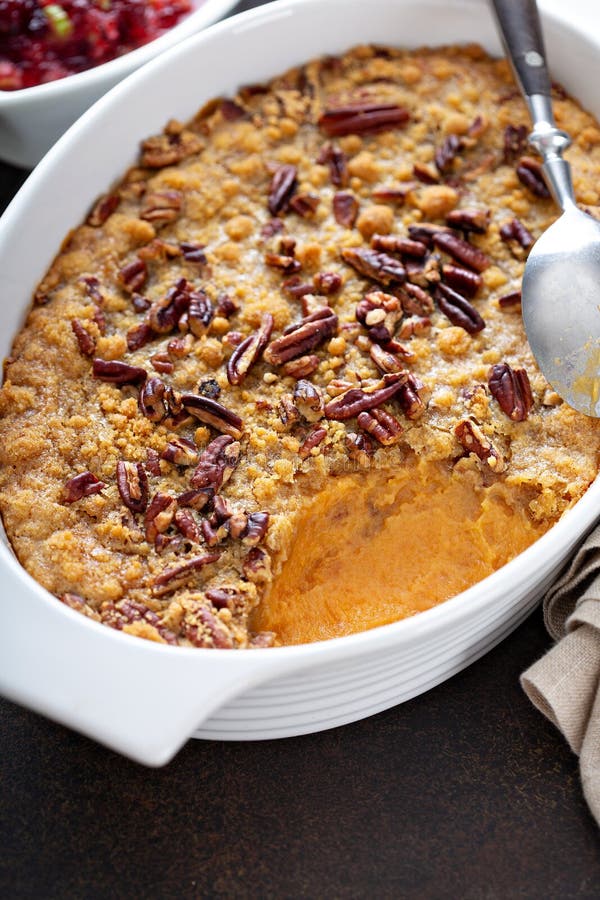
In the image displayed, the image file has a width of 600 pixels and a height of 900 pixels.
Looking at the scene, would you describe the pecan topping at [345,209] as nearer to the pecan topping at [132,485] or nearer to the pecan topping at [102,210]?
the pecan topping at [102,210]

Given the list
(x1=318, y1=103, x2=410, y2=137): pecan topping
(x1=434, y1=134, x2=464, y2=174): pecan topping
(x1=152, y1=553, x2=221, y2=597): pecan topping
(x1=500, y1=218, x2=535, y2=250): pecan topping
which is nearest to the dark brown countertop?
(x1=152, y1=553, x2=221, y2=597): pecan topping

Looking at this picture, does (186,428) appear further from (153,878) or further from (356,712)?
(153,878)

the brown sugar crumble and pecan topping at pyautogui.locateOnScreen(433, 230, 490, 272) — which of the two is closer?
the brown sugar crumble

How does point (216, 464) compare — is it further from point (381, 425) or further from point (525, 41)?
point (525, 41)

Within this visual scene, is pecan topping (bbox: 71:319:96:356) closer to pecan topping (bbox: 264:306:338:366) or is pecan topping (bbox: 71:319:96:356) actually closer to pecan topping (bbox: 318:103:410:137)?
pecan topping (bbox: 264:306:338:366)

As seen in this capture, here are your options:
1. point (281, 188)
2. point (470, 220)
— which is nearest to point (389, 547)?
point (470, 220)
